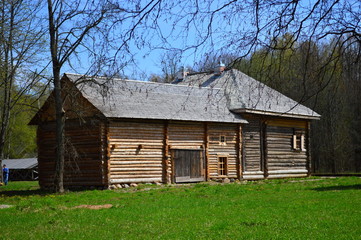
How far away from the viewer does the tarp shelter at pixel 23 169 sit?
5180 centimetres

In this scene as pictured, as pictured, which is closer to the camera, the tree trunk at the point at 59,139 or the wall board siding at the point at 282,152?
the tree trunk at the point at 59,139

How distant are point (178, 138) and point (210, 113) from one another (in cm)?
263

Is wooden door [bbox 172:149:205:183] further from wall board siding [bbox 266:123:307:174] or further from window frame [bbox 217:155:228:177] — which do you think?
wall board siding [bbox 266:123:307:174]

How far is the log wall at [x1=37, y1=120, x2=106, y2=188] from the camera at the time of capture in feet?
86.5

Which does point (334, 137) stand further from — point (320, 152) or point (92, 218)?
point (92, 218)

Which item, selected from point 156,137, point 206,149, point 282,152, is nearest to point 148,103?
point 156,137

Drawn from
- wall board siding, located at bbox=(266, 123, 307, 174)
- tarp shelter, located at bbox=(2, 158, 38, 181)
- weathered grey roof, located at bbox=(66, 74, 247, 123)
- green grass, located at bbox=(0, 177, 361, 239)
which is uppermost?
weathered grey roof, located at bbox=(66, 74, 247, 123)

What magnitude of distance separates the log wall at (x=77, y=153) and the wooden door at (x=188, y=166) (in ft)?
14.9

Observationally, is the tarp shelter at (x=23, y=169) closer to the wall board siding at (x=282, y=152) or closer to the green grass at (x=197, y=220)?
the wall board siding at (x=282, y=152)

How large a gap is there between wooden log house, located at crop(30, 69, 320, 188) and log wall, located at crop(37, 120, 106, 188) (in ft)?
0.17

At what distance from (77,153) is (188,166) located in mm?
6358

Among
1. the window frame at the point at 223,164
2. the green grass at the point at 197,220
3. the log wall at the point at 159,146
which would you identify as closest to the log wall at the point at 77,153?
the log wall at the point at 159,146

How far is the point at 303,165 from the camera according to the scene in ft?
122

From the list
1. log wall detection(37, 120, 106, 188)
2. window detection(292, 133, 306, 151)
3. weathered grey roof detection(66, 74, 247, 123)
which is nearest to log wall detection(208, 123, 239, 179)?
weathered grey roof detection(66, 74, 247, 123)
